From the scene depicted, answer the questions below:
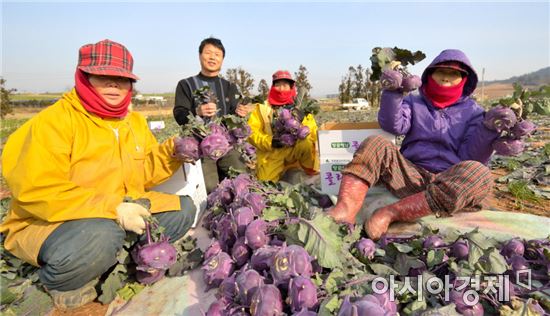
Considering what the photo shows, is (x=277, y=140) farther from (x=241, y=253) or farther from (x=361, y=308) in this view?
(x=361, y=308)

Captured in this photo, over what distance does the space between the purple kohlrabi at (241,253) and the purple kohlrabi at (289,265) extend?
38 cm

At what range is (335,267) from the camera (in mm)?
1451

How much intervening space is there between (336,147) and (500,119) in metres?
1.39

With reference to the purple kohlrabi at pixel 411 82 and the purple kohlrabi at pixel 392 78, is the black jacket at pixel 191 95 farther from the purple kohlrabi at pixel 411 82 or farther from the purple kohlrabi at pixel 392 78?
the purple kohlrabi at pixel 411 82

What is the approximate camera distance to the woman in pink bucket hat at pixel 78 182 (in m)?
1.79

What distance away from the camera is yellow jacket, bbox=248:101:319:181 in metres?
3.72

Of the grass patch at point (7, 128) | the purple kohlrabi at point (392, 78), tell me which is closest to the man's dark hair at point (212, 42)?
the purple kohlrabi at point (392, 78)

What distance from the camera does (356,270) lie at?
58.6 inches

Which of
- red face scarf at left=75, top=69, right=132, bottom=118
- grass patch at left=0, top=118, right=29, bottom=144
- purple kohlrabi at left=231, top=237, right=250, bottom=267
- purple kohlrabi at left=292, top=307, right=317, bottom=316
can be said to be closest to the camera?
purple kohlrabi at left=292, top=307, right=317, bottom=316

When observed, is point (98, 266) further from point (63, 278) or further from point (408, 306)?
point (408, 306)

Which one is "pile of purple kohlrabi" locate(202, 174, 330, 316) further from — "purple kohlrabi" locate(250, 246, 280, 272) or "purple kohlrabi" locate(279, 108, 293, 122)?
"purple kohlrabi" locate(279, 108, 293, 122)

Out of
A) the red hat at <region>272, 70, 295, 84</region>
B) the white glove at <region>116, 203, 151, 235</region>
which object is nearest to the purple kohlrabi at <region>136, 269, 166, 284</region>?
the white glove at <region>116, 203, 151, 235</region>

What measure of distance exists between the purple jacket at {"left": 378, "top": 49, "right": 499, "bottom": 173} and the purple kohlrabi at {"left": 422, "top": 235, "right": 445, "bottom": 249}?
106 cm

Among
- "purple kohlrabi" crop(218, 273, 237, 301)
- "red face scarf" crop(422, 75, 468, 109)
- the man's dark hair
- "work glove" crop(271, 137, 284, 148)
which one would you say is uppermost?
the man's dark hair
